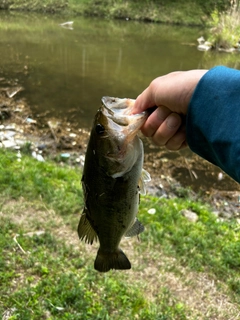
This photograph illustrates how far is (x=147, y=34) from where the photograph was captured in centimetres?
2455

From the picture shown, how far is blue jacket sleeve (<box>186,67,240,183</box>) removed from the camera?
162 centimetres

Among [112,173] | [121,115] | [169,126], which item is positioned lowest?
[112,173]

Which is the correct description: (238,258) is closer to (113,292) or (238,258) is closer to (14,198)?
(113,292)

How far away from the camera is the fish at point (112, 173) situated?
165 centimetres

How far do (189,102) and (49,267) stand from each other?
2.58 m

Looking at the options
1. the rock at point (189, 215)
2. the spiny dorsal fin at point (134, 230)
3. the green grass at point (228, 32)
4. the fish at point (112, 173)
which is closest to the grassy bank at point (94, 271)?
the rock at point (189, 215)

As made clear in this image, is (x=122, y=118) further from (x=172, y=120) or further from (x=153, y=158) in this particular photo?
(x=153, y=158)

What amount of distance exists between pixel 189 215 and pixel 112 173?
12.3 feet

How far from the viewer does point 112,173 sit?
170 centimetres

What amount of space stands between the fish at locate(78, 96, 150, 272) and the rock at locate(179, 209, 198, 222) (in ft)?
11.0

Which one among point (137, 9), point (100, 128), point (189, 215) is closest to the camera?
point (100, 128)

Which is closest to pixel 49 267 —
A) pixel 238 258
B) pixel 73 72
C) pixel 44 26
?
pixel 238 258

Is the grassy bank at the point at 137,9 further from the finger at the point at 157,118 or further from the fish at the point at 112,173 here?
the fish at the point at 112,173

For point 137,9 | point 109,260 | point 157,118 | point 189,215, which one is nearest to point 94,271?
point 109,260
